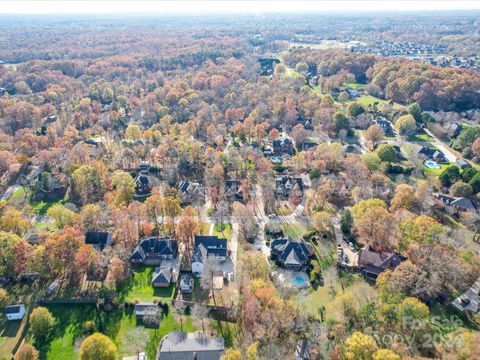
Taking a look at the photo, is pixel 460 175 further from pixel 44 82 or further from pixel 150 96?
pixel 44 82

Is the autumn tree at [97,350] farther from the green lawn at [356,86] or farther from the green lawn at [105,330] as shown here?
the green lawn at [356,86]

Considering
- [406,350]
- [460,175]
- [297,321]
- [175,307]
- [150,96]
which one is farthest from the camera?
[150,96]

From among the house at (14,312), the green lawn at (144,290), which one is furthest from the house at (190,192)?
the house at (14,312)

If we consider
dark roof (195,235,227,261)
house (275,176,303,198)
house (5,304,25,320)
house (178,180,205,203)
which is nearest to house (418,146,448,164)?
house (275,176,303,198)

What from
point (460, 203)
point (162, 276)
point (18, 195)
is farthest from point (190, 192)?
point (460, 203)

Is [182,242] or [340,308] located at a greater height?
[340,308]

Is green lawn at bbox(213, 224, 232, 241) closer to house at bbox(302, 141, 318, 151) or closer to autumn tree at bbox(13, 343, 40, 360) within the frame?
autumn tree at bbox(13, 343, 40, 360)

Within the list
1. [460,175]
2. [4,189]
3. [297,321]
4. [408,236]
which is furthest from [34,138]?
[460,175]

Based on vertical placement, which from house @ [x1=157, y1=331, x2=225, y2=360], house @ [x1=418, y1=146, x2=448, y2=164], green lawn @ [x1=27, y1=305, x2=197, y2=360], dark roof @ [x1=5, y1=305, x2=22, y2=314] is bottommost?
house @ [x1=418, y1=146, x2=448, y2=164]
